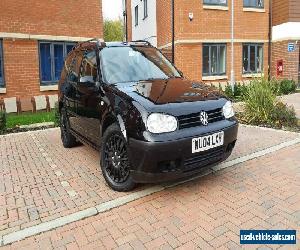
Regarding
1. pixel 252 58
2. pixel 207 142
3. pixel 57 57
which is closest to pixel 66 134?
pixel 207 142

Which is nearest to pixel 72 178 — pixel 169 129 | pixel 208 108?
pixel 169 129

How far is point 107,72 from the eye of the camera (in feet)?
15.4

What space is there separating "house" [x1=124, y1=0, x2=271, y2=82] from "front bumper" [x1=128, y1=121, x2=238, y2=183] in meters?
11.1

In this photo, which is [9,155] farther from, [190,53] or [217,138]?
[190,53]

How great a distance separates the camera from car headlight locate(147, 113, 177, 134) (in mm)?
3623

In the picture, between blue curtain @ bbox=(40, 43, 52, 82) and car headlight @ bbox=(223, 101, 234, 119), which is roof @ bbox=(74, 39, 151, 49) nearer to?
car headlight @ bbox=(223, 101, 234, 119)

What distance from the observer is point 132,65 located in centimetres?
504

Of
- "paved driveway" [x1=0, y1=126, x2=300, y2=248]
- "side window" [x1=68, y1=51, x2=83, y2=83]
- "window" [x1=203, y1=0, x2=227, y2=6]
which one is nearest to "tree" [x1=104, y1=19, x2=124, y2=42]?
"window" [x1=203, y1=0, x2=227, y2=6]

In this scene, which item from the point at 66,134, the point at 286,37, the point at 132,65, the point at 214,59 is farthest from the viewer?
the point at 286,37

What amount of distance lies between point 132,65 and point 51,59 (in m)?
Answer: 8.30

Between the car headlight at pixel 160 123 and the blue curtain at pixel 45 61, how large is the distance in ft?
31.8

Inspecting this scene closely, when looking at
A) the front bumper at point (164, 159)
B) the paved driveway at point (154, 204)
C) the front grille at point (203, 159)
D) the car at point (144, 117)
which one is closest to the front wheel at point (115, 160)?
the car at point (144, 117)

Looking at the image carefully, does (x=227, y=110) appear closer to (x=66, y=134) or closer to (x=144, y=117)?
(x=144, y=117)

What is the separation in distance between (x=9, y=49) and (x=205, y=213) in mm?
10131
